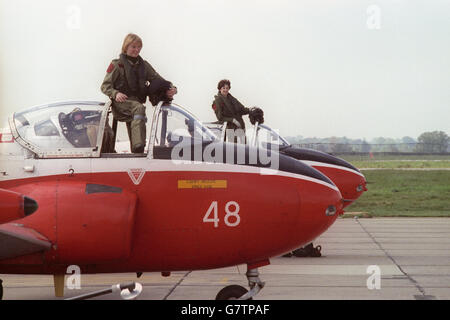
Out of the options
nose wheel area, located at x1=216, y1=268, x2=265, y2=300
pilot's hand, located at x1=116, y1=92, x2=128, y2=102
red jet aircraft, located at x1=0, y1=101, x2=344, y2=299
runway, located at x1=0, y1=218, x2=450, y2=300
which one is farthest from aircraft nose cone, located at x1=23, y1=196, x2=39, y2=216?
runway, located at x1=0, y1=218, x2=450, y2=300

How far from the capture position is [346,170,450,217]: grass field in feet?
87.3

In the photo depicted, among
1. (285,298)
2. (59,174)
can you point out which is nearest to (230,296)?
(285,298)

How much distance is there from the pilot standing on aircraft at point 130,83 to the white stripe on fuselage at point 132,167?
372 mm

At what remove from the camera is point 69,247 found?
844 cm

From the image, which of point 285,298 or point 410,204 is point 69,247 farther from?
point 410,204

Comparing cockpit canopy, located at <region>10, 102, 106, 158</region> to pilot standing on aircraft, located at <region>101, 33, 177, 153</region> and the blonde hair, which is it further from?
the blonde hair

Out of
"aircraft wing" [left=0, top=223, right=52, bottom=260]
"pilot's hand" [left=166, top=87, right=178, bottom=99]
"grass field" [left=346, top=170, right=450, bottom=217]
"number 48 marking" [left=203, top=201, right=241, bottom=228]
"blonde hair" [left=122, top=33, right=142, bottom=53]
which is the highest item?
"blonde hair" [left=122, top=33, right=142, bottom=53]

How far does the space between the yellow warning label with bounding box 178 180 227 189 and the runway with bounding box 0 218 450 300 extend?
237 centimetres

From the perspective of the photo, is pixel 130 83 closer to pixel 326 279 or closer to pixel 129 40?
pixel 129 40

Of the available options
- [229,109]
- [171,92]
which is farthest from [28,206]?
[229,109]

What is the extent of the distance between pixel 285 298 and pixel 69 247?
10.7ft

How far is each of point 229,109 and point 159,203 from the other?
6.63 m

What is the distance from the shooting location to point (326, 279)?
12211mm

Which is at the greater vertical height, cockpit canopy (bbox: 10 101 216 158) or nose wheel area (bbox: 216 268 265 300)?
cockpit canopy (bbox: 10 101 216 158)
